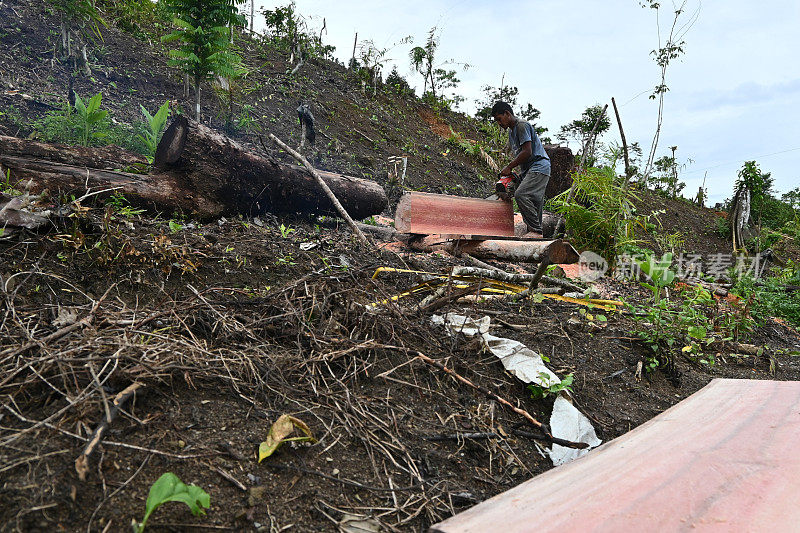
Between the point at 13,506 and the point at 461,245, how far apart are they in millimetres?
4348

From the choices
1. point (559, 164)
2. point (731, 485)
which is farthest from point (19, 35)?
point (731, 485)

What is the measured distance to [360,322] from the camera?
1.92 m

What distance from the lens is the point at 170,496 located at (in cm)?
94

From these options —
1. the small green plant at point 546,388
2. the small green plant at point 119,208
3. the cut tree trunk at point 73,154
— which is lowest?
the small green plant at point 546,388

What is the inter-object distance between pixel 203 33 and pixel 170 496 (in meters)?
6.13

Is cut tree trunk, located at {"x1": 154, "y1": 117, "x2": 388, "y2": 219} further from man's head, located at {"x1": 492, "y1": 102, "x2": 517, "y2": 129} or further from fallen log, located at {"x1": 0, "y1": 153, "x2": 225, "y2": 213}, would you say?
man's head, located at {"x1": 492, "y1": 102, "x2": 517, "y2": 129}

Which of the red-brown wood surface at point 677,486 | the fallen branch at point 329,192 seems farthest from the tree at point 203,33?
the red-brown wood surface at point 677,486

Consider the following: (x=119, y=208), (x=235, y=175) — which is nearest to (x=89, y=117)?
(x=235, y=175)

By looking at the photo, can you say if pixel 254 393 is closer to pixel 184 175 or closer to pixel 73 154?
pixel 184 175

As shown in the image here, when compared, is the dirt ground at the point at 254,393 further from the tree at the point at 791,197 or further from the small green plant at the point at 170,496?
the tree at the point at 791,197

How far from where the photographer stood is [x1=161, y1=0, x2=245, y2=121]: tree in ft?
19.0

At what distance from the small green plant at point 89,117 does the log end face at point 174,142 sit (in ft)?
4.06

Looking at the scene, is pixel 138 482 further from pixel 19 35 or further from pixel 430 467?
pixel 19 35

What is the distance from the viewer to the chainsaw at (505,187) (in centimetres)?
604
